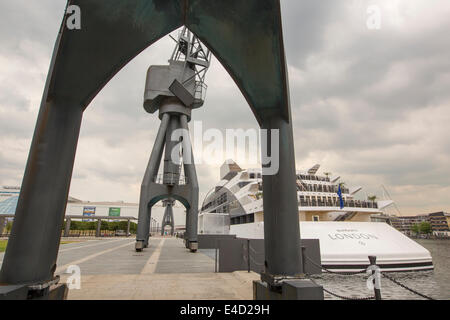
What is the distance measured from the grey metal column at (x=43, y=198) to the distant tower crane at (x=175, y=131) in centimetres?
1291

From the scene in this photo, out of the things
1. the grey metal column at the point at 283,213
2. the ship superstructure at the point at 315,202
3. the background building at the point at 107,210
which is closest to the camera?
the grey metal column at the point at 283,213

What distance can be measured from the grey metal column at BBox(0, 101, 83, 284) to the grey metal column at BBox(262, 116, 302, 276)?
9.06 ft

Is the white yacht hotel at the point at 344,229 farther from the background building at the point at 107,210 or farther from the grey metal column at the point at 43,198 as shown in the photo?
the background building at the point at 107,210

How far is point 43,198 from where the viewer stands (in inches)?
108

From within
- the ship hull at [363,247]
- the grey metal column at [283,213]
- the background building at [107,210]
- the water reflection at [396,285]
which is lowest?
the water reflection at [396,285]

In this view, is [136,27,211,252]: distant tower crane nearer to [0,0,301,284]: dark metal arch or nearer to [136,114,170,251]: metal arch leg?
[136,114,170,251]: metal arch leg

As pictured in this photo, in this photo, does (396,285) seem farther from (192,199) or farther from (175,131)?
(175,131)

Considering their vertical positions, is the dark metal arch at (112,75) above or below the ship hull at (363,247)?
above

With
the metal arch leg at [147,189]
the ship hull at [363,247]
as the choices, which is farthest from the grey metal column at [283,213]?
the metal arch leg at [147,189]

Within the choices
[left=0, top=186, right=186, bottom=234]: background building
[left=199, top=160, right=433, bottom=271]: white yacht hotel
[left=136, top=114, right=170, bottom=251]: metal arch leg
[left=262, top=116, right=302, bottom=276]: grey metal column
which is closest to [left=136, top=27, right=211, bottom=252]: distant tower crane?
[left=136, top=114, right=170, bottom=251]: metal arch leg

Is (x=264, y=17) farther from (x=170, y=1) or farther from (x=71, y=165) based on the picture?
(x=71, y=165)

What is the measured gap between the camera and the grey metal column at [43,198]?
8.47ft

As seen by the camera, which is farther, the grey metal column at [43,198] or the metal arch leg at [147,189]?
the metal arch leg at [147,189]

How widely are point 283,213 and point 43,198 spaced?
3019 millimetres
